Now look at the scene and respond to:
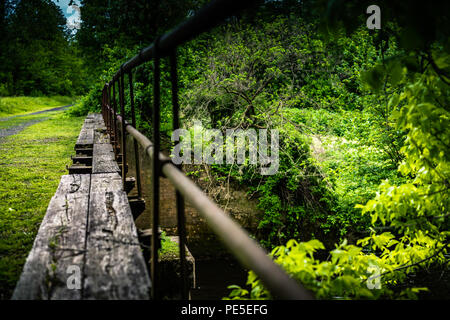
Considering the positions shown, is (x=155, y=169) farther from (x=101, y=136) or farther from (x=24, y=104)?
(x=24, y=104)

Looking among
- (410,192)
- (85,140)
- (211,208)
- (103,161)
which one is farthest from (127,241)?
(85,140)

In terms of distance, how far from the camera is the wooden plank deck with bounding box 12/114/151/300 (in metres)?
1.32

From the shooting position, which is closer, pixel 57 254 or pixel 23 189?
pixel 57 254

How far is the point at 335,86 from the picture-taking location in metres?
11.2

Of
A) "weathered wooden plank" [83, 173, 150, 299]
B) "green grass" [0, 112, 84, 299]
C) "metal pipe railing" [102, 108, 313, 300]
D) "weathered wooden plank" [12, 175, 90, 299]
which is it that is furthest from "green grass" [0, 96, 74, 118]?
"metal pipe railing" [102, 108, 313, 300]

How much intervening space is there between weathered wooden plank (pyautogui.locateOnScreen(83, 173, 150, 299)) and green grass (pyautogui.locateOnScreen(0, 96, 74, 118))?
2421cm

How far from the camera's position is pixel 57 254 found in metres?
1.61

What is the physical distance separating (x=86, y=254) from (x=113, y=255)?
15 centimetres

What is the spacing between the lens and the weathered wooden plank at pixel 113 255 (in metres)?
1.31

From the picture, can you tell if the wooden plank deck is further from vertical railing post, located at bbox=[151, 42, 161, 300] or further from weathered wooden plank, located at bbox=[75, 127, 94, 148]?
weathered wooden plank, located at bbox=[75, 127, 94, 148]

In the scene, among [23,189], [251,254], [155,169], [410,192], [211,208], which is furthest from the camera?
[23,189]

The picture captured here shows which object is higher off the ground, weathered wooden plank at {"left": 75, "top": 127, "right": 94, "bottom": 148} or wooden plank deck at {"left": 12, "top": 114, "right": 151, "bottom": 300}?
weathered wooden plank at {"left": 75, "top": 127, "right": 94, "bottom": 148}

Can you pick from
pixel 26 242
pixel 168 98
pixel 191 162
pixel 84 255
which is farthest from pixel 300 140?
pixel 84 255
